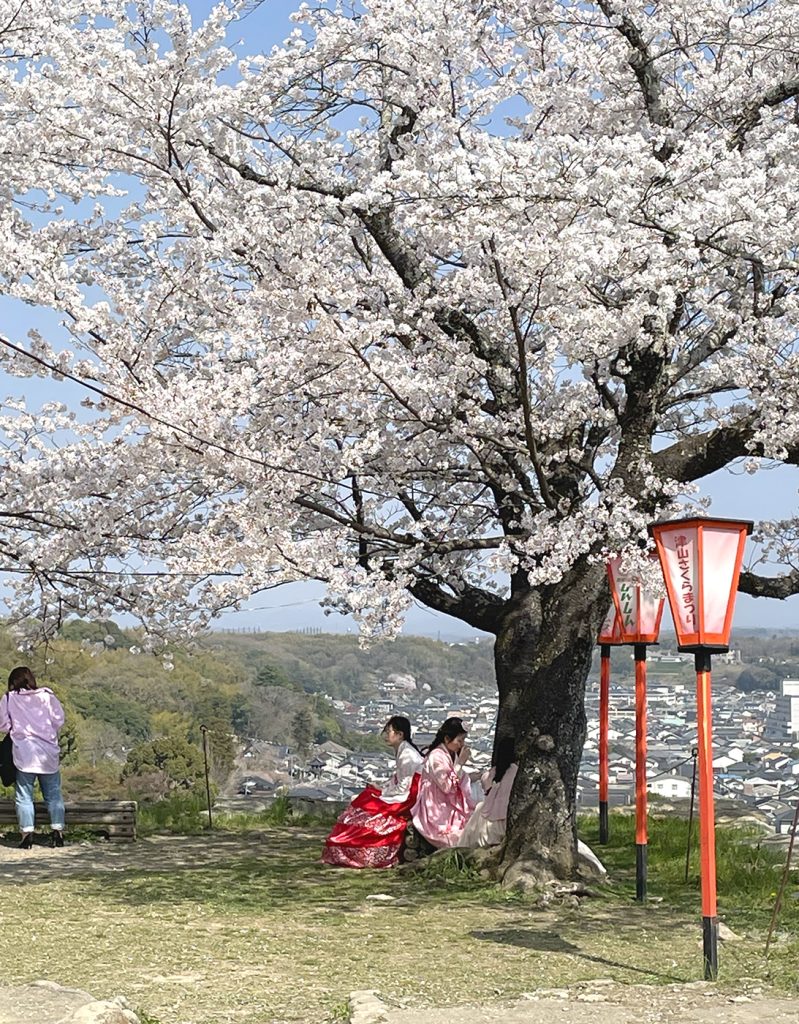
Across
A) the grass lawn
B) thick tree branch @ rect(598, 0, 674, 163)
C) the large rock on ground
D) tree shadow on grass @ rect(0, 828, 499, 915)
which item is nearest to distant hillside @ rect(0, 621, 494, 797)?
tree shadow on grass @ rect(0, 828, 499, 915)

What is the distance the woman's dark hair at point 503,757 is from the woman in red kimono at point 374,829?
0.72 metres

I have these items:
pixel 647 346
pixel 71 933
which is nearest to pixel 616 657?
pixel 647 346

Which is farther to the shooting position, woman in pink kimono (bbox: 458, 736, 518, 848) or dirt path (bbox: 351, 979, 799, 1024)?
woman in pink kimono (bbox: 458, 736, 518, 848)

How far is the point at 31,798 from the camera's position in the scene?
37.9ft

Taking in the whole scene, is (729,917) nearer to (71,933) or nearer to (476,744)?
(71,933)

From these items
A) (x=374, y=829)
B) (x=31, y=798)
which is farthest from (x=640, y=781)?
(x=31, y=798)

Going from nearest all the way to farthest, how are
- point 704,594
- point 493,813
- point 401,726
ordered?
point 704,594 < point 493,813 < point 401,726

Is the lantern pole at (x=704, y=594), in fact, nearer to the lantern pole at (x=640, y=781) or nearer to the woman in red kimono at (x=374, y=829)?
the lantern pole at (x=640, y=781)

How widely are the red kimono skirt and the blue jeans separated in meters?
2.69

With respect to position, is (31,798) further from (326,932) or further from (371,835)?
(326,932)

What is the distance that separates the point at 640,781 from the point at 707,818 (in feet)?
7.18

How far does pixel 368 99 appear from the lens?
9.45 meters

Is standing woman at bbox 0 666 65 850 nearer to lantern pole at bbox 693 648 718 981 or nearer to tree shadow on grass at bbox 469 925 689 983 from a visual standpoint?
tree shadow on grass at bbox 469 925 689 983

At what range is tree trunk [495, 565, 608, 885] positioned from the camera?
30.3ft
